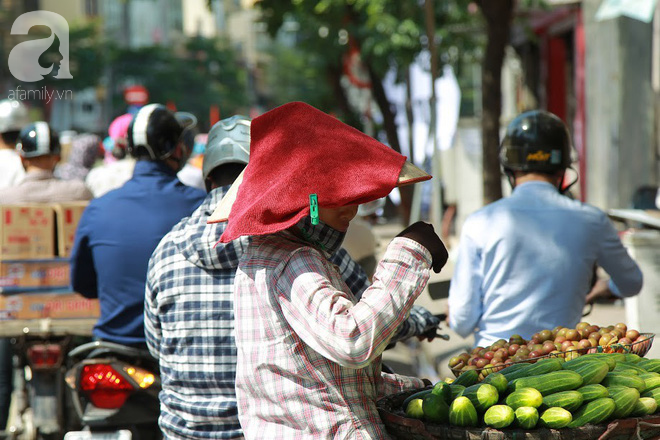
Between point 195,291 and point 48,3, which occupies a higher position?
point 48,3

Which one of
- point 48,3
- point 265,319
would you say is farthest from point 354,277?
point 48,3

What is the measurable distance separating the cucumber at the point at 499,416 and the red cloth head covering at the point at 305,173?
0.62 metres

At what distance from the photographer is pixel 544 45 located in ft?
69.6

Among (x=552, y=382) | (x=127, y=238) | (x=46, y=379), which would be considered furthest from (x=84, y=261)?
(x=552, y=382)

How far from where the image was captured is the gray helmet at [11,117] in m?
8.70

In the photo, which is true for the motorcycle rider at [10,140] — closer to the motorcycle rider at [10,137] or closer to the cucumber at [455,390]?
the motorcycle rider at [10,137]

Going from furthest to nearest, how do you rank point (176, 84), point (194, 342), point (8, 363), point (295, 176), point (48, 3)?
point (48, 3) → point (176, 84) → point (8, 363) → point (194, 342) → point (295, 176)

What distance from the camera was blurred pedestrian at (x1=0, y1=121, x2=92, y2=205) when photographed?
6.47 m

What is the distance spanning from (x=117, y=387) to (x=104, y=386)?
6cm

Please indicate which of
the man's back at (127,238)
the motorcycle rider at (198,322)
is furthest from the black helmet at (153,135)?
the motorcycle rider at (198,322)

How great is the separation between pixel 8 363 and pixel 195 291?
11.4 feet

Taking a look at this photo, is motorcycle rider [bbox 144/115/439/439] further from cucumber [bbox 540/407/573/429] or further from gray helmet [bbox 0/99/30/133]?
gray helmet [bbox 0/99/30/133]

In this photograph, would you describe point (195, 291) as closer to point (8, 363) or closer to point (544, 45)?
point (8, 363)

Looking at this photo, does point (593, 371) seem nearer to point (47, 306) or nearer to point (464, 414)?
point (464, 414)
